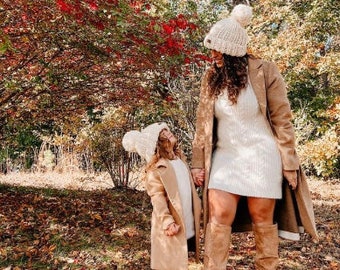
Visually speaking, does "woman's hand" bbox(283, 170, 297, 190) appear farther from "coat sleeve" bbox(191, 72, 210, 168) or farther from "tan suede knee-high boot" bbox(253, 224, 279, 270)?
"coat sleeve" bbox(191, 72, 210, 168)

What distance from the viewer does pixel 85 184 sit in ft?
26.7

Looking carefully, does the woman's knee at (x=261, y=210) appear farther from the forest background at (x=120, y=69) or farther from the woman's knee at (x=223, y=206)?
the forest background at (x=120, y=69)

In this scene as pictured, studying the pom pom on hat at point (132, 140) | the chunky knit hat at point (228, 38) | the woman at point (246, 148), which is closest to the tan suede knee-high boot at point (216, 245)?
the woman at point (246, 148)

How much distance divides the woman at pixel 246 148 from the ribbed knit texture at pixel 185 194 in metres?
0.12

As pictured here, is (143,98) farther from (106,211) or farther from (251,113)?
(251,113)

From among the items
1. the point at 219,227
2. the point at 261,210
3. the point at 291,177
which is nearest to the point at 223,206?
the point at 219,227

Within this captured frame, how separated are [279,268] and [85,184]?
4960 millimetres

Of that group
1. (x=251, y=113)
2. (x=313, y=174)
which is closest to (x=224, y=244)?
(x=251, y=113)

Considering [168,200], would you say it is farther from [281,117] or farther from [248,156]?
[281,117]

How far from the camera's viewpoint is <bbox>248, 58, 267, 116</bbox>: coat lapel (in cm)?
267

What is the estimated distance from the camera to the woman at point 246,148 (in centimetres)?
266

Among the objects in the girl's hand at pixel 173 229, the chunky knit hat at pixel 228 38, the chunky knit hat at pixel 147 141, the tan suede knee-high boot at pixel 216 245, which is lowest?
the tan suede knee-high boot at pixel 216 245

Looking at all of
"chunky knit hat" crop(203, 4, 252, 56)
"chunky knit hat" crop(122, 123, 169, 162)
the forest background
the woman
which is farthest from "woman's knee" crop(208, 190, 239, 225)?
the forest background

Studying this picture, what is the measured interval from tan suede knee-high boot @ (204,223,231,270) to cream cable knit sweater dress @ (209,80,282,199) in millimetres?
241
